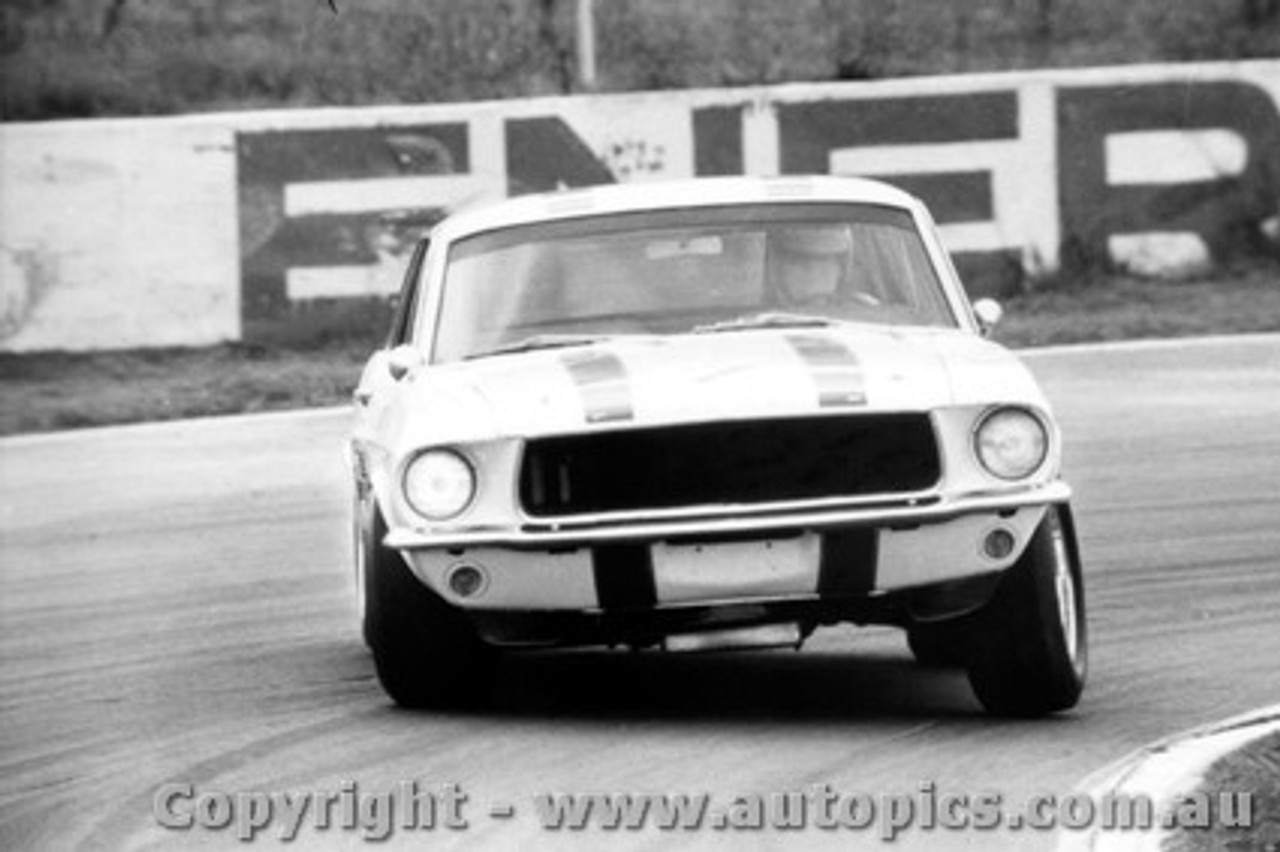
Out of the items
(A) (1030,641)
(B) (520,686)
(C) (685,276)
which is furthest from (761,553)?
(B) (520,686)

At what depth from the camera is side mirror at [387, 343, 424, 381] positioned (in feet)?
31.0

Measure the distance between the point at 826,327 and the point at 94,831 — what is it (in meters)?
2.54

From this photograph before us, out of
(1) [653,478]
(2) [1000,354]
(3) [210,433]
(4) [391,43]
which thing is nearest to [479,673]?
(1) [653,478]

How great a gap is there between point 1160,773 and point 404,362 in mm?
2542

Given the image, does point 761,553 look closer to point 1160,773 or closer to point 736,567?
point 736,567

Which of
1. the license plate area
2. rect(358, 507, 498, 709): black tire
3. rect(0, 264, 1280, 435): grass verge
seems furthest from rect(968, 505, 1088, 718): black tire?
rect(0, 264, 1280, 435): grass verge

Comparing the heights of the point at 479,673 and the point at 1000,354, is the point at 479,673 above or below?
below

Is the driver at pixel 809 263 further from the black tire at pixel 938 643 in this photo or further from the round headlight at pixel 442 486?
the round headlight at pixel 442 486

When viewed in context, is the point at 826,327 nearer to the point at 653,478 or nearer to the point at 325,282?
the point at 653,478

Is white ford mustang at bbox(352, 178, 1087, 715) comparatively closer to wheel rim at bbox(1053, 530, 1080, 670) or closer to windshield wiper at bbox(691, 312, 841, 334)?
wheel rim at bbox(1053, 530, 1080, 670)

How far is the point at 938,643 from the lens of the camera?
938 centimetres

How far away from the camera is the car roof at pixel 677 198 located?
9.81m

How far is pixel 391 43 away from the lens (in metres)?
26.2

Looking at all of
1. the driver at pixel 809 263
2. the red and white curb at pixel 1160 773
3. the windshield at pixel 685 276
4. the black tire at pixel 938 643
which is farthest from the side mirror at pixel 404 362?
the red and white curb at pixel 1160 773
